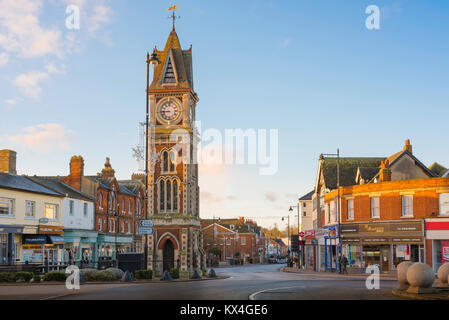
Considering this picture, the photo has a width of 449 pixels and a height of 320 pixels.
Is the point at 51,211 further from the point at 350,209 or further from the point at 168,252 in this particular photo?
the point at 350,209

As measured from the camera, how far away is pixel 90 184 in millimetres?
61031

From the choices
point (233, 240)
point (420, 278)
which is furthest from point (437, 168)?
point (233, 240)

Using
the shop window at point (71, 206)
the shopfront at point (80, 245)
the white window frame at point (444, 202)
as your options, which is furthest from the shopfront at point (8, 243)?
the white window frame at point (444, 202)

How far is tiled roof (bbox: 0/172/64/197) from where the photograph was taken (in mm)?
43794

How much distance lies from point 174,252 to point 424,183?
2501 centimetres

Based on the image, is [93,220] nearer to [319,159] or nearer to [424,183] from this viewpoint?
[319,159]

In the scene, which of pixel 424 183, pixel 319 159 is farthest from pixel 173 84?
pixel 424 183

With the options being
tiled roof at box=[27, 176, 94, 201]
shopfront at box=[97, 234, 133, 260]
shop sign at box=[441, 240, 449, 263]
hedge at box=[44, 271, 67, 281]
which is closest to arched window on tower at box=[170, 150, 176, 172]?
tiled roof at box=[27, 176, 94, 201]

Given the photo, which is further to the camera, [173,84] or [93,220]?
[93,220]

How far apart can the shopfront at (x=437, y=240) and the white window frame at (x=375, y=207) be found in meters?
4.40

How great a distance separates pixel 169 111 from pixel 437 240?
2864cm

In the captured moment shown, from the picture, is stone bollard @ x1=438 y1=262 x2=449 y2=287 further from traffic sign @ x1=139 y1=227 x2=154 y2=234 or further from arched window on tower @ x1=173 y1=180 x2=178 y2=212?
arched window on tower @ x1=173 y1=180 x2=178 y2=212

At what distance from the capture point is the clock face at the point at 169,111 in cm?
5521
